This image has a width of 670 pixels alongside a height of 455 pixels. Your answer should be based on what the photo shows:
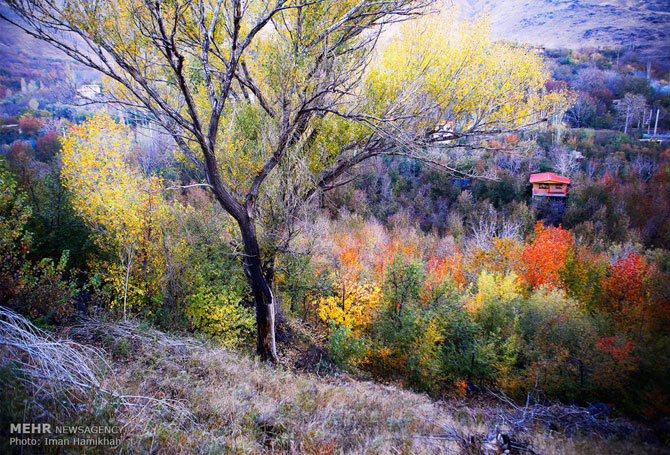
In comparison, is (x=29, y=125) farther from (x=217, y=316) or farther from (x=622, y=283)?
(x=622, y=283)

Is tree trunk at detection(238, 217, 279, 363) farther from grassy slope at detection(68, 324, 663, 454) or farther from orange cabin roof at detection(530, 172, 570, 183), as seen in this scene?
orange cabin roof at detection(530, 172, 570, 183)

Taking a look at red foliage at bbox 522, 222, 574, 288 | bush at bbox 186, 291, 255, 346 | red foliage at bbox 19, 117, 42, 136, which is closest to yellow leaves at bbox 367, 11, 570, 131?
bush at bbox 186, 291, 255, 346

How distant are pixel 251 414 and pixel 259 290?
275cm

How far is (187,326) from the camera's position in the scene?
27.3ft

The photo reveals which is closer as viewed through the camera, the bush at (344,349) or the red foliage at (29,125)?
the bush at (344,349)

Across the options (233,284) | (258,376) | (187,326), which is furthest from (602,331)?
(187,326)

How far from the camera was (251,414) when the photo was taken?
3559mm

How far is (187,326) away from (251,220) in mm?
4903

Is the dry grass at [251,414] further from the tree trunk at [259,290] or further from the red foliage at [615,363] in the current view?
the red foliage at [615,363]

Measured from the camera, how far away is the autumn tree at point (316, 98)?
543cm

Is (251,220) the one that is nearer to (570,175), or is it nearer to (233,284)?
(233,284)

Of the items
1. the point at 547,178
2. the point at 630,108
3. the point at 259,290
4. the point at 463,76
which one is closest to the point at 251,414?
the point at 259,290

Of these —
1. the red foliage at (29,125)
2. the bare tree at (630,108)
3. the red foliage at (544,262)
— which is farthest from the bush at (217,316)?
the bare tree at (630,108)

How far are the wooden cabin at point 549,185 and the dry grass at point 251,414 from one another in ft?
123
